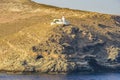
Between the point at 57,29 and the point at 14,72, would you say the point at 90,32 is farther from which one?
the point at 14,72

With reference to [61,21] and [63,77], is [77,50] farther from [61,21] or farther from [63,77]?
[63,77]

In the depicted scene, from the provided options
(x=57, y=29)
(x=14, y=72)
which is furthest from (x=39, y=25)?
(x=14, y=72)

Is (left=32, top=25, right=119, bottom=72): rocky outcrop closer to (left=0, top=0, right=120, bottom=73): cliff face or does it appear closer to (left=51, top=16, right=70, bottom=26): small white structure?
(left=0, top=0, right=120, bottom=73): cliff face

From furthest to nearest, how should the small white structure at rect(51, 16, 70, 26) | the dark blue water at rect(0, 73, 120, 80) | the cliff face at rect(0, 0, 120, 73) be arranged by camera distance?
1. the small white structure at rect(51, 16, 70, 26)
2. the cliff face at rect(0, 0, 120, 73)
3. the dark blue water at rect(0, 73, 120, 80)

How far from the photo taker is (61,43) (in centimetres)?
9244

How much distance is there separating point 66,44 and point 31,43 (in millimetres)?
3797

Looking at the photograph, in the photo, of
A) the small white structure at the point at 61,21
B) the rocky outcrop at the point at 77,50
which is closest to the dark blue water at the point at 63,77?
the rocky outcrop at the point at 77,50

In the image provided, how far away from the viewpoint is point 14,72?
8800cm

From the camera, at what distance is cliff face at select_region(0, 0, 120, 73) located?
8912 cm

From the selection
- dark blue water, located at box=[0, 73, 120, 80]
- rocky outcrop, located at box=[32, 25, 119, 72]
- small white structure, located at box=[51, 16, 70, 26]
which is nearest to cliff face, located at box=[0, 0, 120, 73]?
rocky outcrop, located at box=[32, 25, 119, 72]

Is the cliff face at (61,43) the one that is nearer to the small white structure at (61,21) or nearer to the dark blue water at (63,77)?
the small white structure at (61,21)

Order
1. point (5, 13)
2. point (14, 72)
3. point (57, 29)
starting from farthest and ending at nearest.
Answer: point (5, 13), point (57, 29), point (14, 72)

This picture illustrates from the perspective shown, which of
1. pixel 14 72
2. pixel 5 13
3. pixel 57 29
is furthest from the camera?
pixel 5 13

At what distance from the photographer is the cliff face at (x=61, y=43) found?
89125 millimetres
